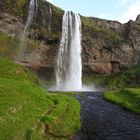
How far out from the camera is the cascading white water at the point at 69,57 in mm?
102344

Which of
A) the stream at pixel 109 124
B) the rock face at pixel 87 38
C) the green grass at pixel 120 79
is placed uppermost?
the rock face at pixel 87 38

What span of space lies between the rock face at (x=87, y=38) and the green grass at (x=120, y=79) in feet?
9.58

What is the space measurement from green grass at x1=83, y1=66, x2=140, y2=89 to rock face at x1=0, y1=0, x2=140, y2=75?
2.92 metres

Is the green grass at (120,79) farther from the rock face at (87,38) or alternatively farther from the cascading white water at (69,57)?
the cascading white water at (69,57)

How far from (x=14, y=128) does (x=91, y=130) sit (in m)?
9.73

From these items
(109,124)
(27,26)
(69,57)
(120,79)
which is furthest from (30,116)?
(120,79)

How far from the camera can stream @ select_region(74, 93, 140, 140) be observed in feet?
97.3

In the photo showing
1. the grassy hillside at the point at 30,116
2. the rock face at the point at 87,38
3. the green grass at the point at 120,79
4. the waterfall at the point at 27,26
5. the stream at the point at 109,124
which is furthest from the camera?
the green grass at the point at 120,79

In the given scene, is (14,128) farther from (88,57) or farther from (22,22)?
(88,57)

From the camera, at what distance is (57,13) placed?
10381cm

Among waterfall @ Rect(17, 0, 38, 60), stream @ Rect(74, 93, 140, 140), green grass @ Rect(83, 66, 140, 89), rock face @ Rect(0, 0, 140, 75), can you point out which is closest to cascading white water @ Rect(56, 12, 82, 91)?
rock face @ Rect(0, 0, 140, 75)

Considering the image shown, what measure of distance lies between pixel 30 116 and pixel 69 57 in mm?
76892

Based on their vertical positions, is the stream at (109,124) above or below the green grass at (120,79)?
below

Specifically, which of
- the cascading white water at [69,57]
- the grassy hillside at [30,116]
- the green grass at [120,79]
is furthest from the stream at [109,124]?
the green grass at [120,79]
